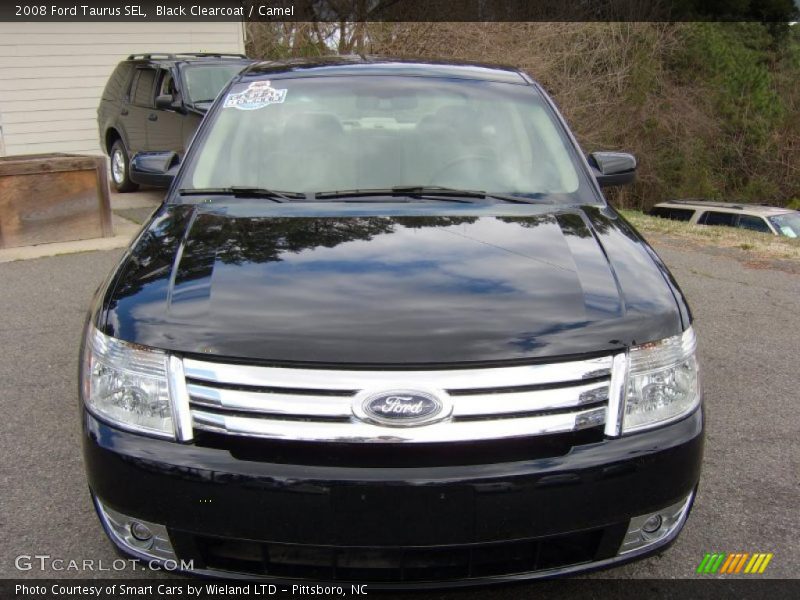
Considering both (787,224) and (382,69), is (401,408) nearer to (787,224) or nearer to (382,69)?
(382,69)

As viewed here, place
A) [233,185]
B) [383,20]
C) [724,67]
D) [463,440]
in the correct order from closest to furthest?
[463,440], [233,185], [383,20], [724,67]

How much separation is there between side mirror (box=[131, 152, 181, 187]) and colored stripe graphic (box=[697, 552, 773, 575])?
9.59ft

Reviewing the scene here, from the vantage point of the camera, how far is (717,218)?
15.2 m

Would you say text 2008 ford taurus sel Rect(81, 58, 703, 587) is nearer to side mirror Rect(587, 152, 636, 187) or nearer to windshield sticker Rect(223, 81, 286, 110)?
windshield sticker Rect(223, 81, 286, 110)

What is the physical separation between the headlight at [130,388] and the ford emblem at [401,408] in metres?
0.55

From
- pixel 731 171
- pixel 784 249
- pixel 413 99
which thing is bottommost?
pixel 731 171

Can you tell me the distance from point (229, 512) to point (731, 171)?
25.3 metres

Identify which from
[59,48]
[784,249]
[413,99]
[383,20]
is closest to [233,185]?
[413,99]

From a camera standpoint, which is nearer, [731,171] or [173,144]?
[173,144]

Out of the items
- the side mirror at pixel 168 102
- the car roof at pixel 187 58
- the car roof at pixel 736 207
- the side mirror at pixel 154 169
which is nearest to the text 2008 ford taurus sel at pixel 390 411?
the side mirror at pixel 154 169

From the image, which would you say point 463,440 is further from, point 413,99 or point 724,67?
point 724,67

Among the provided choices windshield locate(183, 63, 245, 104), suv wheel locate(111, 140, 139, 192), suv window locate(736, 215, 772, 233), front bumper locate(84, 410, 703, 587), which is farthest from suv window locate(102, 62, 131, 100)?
suv window locate(736, 215, 772, 233)

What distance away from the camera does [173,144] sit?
1010 cm

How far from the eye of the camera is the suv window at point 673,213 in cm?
1591
